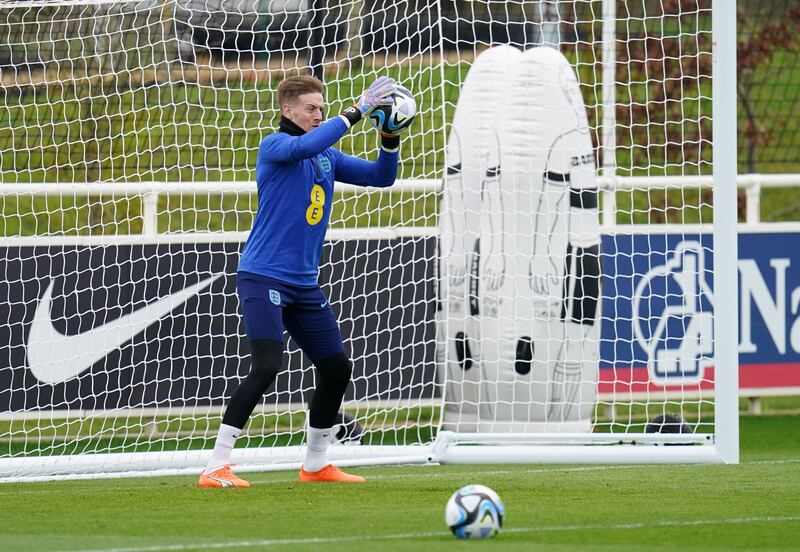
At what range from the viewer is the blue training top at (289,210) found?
23.1 ft

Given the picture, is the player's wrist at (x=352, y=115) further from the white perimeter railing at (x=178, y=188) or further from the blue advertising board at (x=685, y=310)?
the blue advertising board at (x=685, y=310)

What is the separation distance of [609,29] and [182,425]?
3982 millimetres

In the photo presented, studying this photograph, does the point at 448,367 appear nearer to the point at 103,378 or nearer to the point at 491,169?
the point at 491,169

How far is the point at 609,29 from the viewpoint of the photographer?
9.16 meters

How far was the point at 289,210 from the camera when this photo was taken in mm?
7098

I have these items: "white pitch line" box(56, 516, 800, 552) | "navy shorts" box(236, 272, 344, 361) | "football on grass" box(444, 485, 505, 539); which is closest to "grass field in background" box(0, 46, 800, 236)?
"navy shorts" box(236, 272, 344, 361)

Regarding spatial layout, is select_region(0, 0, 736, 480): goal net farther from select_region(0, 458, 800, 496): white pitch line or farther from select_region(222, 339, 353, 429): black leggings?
select_region(222, 339, 353, 429): black leggings

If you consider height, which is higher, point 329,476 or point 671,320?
point 671,320

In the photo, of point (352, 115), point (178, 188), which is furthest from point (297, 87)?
point (178, 188)

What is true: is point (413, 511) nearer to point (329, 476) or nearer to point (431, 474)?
point (329, 476)

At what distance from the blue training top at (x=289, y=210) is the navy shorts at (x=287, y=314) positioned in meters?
0.05

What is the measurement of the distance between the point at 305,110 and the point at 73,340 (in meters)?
3.27

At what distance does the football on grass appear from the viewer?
5398mm

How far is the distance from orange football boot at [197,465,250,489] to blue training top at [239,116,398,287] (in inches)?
38.1
